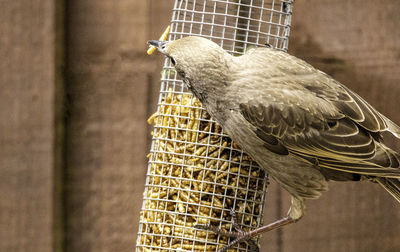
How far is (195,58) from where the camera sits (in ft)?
10.2

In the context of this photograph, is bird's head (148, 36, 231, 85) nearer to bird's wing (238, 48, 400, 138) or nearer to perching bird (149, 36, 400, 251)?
perching bird (149, 36, 400, 251)

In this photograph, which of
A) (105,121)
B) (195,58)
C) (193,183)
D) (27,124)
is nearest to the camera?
(27,124)

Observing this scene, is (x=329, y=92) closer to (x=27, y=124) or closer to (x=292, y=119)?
(x=292, y=119)

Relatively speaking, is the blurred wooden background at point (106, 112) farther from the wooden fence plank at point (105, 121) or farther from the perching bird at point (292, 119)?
the perching bird at point (292, 119)

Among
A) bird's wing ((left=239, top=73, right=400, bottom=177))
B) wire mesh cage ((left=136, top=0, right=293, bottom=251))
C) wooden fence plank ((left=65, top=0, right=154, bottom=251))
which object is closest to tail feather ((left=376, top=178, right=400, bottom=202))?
bird's wing ((left=239, top=73, right=400, bottom=177))

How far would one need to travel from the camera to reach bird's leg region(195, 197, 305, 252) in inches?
124

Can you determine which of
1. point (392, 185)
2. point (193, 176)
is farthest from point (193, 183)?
point (392, 185)

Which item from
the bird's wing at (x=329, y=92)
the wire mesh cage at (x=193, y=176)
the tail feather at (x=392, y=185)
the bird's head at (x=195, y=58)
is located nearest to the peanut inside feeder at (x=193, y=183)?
the wire mesh cage at (x=193, y=176)

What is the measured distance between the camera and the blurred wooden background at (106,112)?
2979 millimetres

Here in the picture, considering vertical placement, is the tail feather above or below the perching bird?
below

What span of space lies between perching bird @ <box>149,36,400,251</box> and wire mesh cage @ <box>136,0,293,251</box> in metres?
0.16

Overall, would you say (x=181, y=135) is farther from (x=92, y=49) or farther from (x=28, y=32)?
(x=28, y=32)

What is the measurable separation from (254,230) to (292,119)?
2.37 feet

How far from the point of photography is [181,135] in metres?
3.45
